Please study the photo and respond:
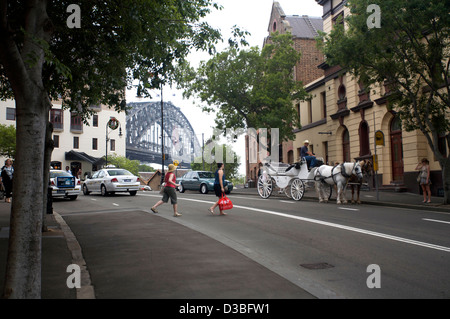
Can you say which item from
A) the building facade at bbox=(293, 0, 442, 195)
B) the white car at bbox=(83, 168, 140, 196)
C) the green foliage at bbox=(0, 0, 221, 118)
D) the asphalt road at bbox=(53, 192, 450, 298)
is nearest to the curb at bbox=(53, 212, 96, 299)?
the asphalt road at bbox=(53, 192, 450, 298)

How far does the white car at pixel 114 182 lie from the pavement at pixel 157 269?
14736mm

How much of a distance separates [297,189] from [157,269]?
1370cm

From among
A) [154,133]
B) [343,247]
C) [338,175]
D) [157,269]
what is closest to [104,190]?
[338,175]

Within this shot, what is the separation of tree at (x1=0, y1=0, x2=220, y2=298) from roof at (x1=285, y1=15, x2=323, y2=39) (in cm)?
3137

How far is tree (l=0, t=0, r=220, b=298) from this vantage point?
4496mm

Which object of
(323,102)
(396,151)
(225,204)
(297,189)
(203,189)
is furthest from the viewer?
(323,102)

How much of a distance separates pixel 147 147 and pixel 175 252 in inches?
4948

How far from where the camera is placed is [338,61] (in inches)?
690

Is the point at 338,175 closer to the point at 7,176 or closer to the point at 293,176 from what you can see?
the point at 293,176

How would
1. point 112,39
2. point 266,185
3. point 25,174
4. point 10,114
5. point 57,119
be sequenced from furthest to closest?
point 57,119 < point 10,114 < point 266,185 < point 112,39 < point 25,174

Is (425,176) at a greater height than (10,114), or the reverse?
(10,114)

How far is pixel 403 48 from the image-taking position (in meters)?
16.2

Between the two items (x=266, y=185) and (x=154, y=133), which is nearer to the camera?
(x=266, y=185)
